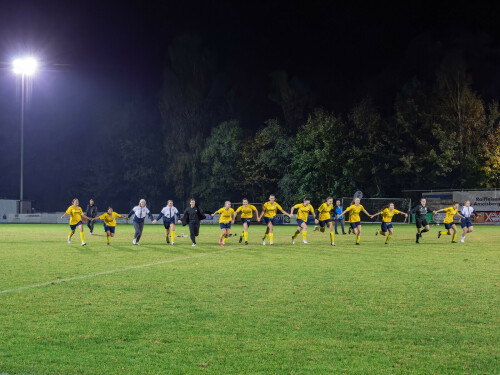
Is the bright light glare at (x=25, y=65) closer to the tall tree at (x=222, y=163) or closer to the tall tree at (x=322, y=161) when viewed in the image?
the tall tree at (x=222, y=163)

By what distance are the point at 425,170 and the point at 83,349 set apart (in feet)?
168

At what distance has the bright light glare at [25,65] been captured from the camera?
173 ft

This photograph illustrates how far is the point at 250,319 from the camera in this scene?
7523mm

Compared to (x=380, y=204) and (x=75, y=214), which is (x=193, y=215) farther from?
(x=380, y=204)

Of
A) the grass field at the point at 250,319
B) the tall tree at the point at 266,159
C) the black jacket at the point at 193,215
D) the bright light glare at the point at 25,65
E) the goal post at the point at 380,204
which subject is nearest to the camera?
the grass field at the point at 250,319

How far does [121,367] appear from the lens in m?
5.32

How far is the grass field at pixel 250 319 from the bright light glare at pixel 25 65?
1730 inches

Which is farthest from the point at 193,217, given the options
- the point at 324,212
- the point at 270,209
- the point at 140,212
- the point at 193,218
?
the point at 324,212

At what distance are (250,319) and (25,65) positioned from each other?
52251 mm

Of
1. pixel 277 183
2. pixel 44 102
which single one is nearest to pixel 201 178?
pixel 277 183

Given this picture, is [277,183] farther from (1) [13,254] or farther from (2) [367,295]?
(2) [367,295]

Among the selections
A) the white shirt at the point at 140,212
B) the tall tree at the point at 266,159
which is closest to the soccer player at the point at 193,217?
the white shirt at the point at 140,212

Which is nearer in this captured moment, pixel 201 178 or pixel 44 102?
pixel 201 178

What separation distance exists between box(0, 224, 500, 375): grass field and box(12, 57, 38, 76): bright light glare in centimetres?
4395
